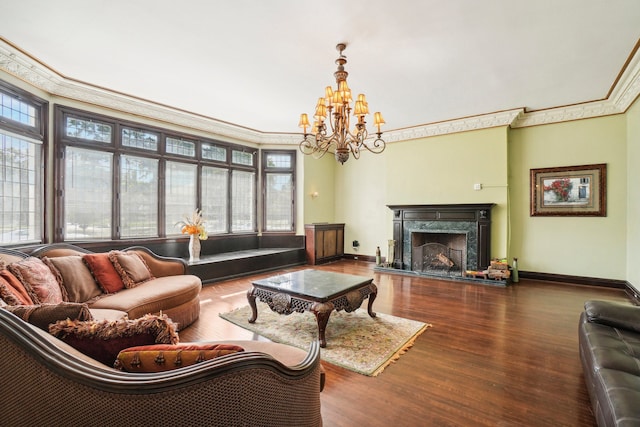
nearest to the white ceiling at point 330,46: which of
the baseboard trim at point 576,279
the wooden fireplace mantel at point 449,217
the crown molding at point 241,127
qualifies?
the crown molding at point 241,127

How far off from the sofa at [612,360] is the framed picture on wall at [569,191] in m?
3.70

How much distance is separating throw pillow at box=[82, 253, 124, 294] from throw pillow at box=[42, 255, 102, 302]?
43 mm

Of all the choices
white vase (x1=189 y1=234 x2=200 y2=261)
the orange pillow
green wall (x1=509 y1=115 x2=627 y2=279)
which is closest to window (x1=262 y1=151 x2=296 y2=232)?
white vase (x1=189 y1=234 x2=200 y2=261)

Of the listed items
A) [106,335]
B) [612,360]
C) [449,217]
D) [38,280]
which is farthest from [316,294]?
[449,217]

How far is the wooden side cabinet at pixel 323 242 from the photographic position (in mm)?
7059

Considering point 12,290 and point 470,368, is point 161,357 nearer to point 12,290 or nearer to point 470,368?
point 12,290

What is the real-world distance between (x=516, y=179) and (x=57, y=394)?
666 centimetres

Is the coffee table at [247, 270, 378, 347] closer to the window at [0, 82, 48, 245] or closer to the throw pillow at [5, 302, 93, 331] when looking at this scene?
the throw pillow at [5, 302, 93, 331]

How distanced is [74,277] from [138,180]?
259cm

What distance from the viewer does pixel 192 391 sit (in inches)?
37.1

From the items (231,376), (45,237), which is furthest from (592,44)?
(45,237)

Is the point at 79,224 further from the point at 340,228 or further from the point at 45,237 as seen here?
the point at 340,228

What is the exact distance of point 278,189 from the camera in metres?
7.18

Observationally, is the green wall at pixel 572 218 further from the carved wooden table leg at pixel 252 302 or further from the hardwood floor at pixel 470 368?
the carved wooden table leg at pixel 252 302
